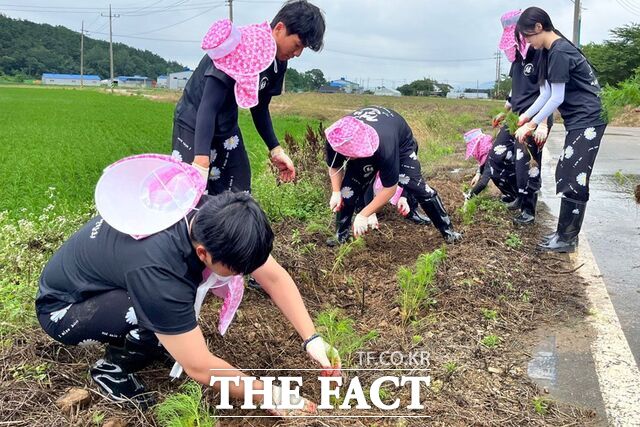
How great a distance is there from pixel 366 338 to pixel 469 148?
406 centimetres

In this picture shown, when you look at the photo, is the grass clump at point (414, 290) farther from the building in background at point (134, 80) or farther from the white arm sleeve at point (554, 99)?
the building in background at point (134, 80)

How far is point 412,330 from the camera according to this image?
291 centimetres

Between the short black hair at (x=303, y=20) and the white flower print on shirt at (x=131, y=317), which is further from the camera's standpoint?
the short black hair at (x=303, y=20)

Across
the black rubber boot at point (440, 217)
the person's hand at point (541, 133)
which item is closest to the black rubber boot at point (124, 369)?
the black rubber boot at point (440, 217)

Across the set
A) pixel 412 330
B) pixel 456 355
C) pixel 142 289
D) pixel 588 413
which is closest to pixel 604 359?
pixel 588 413

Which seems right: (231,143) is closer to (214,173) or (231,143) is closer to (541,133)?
(214,173)

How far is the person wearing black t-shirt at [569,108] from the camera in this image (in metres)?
4.12

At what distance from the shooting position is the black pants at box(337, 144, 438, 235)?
4.11 m

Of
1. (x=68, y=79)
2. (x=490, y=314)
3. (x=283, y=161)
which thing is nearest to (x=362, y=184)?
(x=283, y=161)

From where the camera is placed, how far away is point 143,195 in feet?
6.68

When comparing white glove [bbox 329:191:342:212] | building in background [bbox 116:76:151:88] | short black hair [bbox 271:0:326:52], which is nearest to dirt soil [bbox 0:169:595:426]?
white glove [bbox 329:191:342:212]

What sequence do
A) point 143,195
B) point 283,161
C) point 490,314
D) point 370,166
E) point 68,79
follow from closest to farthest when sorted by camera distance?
point 143,195
point 490,314
point 283,161
point 370,166
point 68,79

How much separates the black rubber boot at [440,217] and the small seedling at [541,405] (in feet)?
6.85

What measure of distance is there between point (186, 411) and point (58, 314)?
0.66 m
